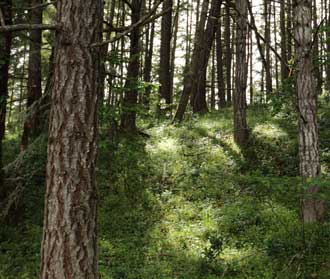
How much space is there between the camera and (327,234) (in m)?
7.31

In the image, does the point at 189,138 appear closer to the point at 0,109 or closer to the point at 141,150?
the point at 141,150

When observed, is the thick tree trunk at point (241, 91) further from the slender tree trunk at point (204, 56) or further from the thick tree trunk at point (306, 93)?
the thick tree trunk at point (306, 93)

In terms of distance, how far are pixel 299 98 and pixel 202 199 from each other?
3955 millimetres

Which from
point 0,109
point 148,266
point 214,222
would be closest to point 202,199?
point 214,222

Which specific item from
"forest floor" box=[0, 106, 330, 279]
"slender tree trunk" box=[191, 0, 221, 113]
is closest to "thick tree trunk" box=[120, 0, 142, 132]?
"forest floor" box=[0, 106, 330, 279]

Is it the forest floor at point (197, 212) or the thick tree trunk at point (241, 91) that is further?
the thick tree trunk at point (241, 91)

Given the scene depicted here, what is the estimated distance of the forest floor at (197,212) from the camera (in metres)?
7.04

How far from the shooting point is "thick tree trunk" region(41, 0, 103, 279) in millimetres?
4062

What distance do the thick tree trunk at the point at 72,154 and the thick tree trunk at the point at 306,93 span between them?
4.64 meters

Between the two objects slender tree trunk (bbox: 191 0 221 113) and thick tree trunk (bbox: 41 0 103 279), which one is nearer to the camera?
thick tree trunk (bbox: 41 0 103 279)

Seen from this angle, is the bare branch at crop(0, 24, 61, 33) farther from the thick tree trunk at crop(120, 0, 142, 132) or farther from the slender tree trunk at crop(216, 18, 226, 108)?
the slender tree trunk at crop(216, 18, 226, 108)

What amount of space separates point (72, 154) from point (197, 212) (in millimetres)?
6015

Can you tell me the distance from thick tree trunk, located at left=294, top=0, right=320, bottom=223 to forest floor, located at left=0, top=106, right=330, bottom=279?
0.63 meters

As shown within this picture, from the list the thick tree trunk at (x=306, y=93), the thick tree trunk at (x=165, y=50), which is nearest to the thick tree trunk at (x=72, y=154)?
the thick tree trunk at (x=306, y=93)
